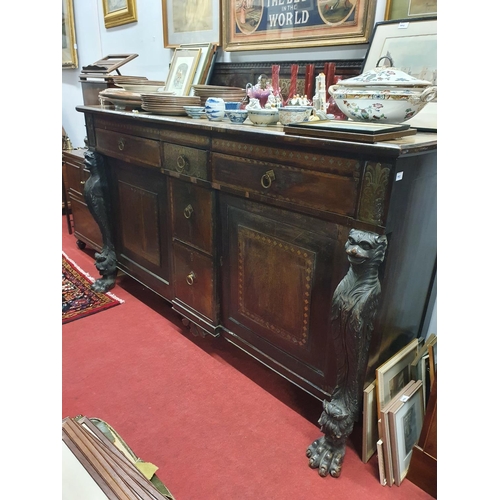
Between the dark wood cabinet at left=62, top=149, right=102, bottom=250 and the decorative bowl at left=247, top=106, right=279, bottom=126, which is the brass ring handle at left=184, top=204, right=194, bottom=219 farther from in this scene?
the dark wood cabinet at left=62, top=149, right=102, bottom=250

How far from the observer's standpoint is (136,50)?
272cm

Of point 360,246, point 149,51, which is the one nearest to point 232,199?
point 360,246

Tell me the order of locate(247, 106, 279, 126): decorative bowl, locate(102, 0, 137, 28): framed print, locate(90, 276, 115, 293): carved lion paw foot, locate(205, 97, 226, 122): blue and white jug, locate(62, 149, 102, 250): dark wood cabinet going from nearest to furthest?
locate(247, 106, 279, 126): decorative bowl → locate(205, 97, 226, 122): blue and white jug → locate(90, 276, 115, 293): carved lion paw foot → locate(102, 0, 137, 28): framed print → locate(62, 149, 102, 250): dark wood cabinet

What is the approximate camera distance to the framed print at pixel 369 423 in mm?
1305

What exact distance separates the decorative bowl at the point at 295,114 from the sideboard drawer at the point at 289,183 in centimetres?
17

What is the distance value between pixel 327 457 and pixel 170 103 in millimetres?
1502

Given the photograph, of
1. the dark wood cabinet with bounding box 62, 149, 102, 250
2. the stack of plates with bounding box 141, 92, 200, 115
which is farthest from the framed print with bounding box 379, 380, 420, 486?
the dark wood cabinet with bounding box 62, 149, 102, 250

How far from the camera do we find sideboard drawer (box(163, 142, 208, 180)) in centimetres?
152

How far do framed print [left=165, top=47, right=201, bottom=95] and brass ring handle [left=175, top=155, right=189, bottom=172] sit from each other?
612 mm

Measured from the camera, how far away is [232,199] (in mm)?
1478

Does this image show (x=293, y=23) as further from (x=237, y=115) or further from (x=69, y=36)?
(x=69, y=36)

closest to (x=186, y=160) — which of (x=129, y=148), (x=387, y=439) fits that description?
(x=129, y=148)
